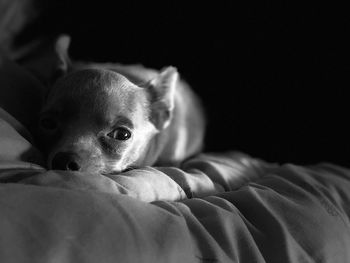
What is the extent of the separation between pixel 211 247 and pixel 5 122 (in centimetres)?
60

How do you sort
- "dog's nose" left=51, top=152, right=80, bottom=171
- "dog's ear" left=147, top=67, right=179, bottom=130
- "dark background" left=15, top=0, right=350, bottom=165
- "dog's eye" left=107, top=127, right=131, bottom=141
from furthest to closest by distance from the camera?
1. "dark background" left=15, top=0, right=350, bottom=165
2. "dog's ear" left=147, top=67, right=179, bottom=130
3. "dog's eye" left=107, top=127, right=131, bottom=141
4. "dog's nose" left=51, top=152, right=80, bottom=171

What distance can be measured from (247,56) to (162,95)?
0.49 meters

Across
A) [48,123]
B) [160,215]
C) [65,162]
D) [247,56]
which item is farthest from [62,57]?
[160,215]

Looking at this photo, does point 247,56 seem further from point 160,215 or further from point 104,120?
point 160,215

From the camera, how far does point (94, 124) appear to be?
4.33 ft

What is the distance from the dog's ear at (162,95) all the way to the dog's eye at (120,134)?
0.74 ft

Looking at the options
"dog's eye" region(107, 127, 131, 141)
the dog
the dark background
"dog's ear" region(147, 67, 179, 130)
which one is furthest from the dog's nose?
the dark background

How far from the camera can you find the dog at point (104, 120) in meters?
1.26

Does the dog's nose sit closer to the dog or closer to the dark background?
the dog

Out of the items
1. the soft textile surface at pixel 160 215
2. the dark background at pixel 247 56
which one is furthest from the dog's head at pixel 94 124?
the dark background at pixel 247 56

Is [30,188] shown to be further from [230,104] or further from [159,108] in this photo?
[230,104]

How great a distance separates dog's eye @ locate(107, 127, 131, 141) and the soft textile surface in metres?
0.21

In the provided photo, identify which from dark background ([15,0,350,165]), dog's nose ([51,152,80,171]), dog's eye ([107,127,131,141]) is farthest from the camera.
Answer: dark background ([15,0,350,165])

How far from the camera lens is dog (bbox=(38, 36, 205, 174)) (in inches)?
49.5
